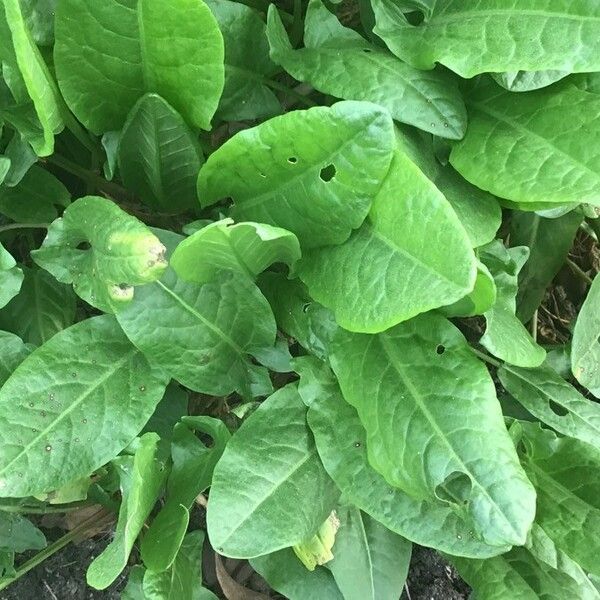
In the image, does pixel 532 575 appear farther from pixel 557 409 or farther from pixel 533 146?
pixel 533 146

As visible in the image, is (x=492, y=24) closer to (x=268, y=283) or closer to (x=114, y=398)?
(x=268, y=283)

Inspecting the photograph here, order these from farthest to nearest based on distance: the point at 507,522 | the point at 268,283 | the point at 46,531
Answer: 1. the point at 46,531
2. the point at 268,283
3. the point at 507,522

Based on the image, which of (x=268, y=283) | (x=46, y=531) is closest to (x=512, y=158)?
(x=268, y=283)

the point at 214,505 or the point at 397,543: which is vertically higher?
the point at 214,505

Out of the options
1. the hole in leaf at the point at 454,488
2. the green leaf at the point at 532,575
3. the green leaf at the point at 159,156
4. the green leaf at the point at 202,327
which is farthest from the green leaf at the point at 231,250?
the green leaf at the point at 532,575

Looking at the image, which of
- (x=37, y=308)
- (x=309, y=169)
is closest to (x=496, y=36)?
(x=309, y=169)

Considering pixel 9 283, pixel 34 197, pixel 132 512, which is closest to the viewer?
pixel 132 512

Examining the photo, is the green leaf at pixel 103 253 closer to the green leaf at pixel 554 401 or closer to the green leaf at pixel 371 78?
the green leaf at pixel 371 78
